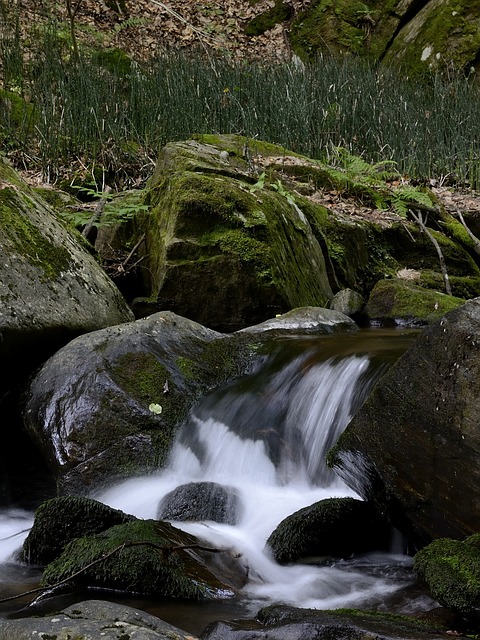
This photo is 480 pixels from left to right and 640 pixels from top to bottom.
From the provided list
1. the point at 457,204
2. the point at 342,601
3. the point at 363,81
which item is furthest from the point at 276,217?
the point at 363,81

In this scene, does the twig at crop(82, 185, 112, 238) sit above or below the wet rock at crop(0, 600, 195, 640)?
above

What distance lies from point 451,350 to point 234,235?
3.13 metres

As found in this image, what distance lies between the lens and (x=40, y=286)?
4.23 m

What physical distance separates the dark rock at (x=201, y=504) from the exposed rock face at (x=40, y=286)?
1.38 metres

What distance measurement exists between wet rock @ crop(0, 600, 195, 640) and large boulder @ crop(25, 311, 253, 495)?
5.31ft

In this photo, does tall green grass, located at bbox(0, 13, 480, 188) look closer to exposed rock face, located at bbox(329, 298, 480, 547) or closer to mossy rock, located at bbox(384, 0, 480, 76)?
mossy rock, located at bbox(384, 0, 480, 76)

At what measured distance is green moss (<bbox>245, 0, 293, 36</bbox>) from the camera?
14.6 metres

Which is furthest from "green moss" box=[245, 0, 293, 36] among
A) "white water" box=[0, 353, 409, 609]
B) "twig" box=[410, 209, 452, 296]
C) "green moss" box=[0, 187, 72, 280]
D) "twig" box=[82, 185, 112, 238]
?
"white water" box=[0, 353, 409, 609]

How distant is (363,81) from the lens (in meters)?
10.3

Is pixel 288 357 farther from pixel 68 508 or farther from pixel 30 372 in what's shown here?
pixel 68 508

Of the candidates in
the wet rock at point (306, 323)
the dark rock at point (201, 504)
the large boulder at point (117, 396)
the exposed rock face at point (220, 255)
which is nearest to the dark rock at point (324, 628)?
the dark rock at point (201, 504)

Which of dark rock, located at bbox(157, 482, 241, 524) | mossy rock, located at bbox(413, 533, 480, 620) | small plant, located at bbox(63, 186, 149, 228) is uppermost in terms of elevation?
small plant, located at bbox(63, 186, 149, 228)

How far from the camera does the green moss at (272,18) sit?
14594 mm

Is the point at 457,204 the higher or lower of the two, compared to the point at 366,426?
higher
